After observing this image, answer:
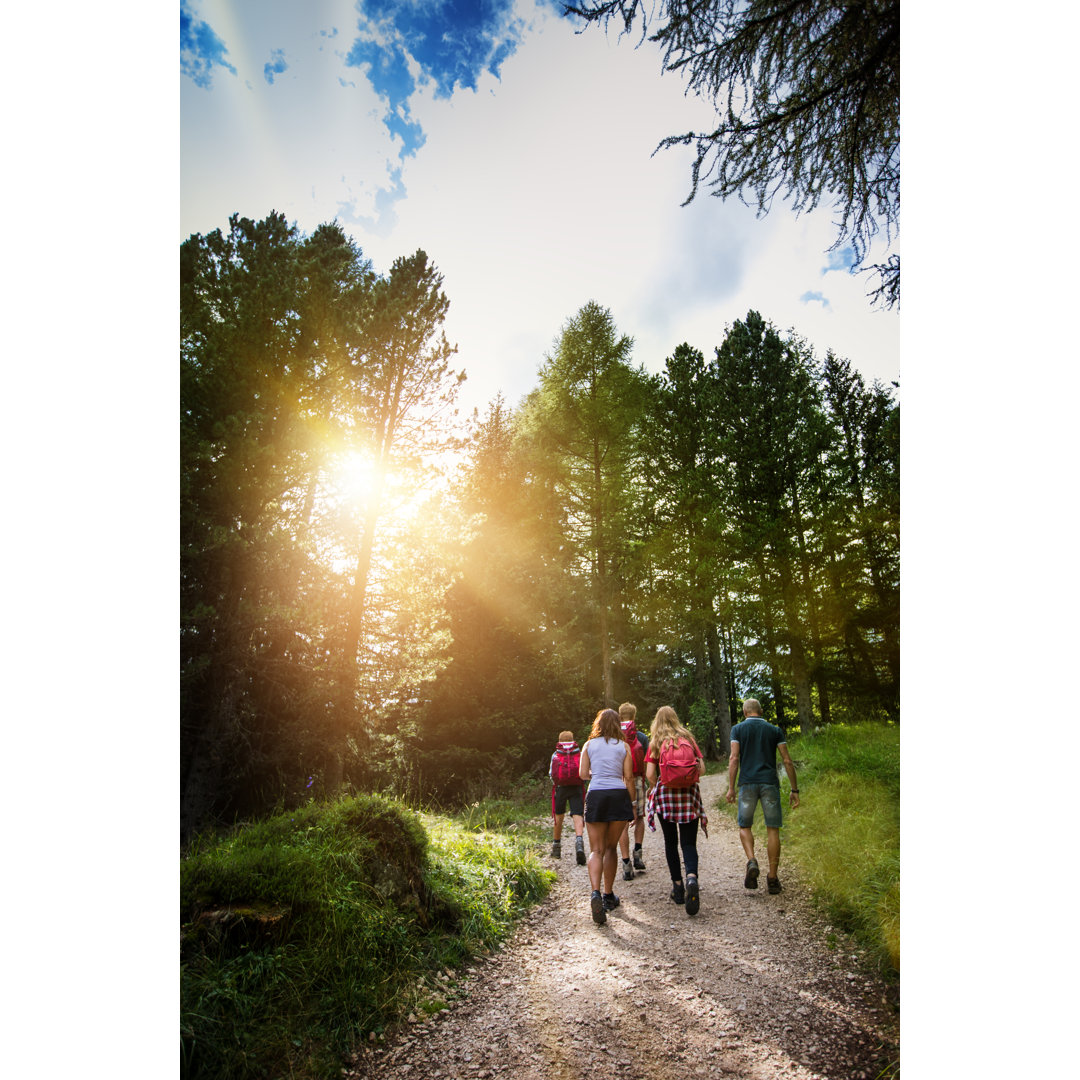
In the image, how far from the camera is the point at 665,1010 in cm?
260

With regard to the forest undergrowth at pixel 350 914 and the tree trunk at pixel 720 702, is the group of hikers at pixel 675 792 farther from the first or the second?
the tree trunk at pixel 720 702

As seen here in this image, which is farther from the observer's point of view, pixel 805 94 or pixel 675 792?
pixel 675 792

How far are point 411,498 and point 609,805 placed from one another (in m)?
6.04

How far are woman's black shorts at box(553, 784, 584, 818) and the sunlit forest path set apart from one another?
2604mm

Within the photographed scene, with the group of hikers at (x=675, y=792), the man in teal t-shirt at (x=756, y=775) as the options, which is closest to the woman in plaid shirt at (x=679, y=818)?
the group of hikers at (x=675, y=792)

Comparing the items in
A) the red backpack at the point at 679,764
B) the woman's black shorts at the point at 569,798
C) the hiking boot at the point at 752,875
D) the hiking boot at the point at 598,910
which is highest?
the red backpack at the point at 679,764

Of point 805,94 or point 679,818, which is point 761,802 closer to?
point 679,818

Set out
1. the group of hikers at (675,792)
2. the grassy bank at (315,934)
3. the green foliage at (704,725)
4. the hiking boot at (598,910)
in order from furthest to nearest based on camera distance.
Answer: the green foliage at (704,725) < the group of hikers at (675,792) < the hiking boot at (598,910) < the grassy bank at (315,934)

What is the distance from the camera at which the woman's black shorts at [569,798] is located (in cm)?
687

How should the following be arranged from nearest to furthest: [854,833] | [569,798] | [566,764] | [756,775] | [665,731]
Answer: [854,833]
[756,775]
[665,731]
[566,764]
[569,798]

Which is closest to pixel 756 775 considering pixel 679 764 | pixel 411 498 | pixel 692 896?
pixel 679 764

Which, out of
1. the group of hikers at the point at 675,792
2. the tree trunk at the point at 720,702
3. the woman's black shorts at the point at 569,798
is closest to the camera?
the group of hikers at the point at 675,792

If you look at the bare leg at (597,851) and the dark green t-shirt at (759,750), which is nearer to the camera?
the bare leg at (597,851)
